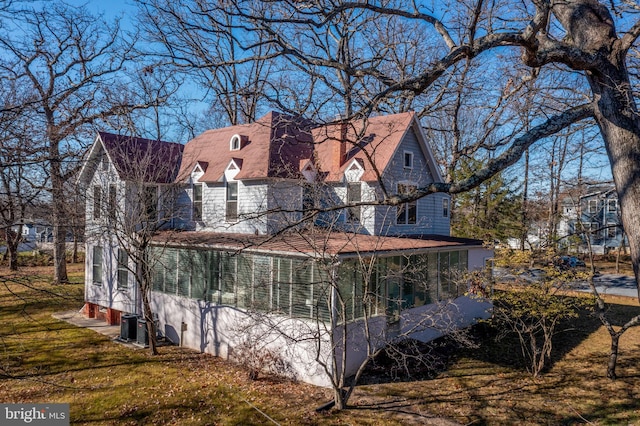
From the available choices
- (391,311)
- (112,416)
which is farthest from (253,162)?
(112,416)

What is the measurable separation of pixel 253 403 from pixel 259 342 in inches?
84.9

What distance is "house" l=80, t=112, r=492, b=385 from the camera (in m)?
10.4

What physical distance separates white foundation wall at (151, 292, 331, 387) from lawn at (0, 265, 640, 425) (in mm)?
382

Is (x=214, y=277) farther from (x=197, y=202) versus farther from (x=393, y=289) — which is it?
(x=393, y=289)

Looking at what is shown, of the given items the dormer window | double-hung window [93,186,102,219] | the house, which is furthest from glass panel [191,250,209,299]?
the dormer window

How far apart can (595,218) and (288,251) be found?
99.9ft

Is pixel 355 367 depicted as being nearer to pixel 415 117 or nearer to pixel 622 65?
pixel 622 65

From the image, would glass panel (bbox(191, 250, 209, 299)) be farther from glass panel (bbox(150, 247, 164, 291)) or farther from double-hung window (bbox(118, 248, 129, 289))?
double-hung window (bbox(118, 248, 129, 289))

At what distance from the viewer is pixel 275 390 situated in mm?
9977

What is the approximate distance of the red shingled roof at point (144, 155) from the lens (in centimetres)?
1448

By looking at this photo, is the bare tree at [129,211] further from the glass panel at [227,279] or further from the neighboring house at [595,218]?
the neighboring house at [595,218]

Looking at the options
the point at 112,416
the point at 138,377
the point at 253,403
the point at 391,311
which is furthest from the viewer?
the point at 391,311

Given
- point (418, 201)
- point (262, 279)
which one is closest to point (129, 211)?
point (262, 279)

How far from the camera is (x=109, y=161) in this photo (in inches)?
659
